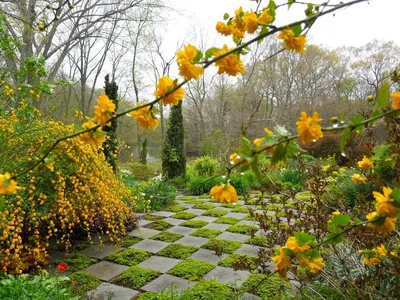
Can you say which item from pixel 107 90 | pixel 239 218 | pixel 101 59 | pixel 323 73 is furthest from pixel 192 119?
pixel 239 218

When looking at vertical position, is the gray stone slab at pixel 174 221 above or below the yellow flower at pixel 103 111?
below

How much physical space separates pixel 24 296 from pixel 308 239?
5.52 feet

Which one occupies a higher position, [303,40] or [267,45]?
[267,45]

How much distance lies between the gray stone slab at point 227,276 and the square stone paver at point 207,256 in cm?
16

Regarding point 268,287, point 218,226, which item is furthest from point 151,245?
point 268,287

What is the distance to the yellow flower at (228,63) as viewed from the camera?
561 millimetres

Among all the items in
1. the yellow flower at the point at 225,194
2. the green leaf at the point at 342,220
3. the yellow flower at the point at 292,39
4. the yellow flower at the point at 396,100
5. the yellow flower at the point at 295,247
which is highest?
the yellow flower at the point at 292,39

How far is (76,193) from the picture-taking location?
2.58 metres

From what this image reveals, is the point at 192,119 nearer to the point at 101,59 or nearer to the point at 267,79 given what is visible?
the point at 267,79

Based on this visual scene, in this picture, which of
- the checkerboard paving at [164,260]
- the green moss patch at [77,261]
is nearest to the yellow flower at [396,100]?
the checkerboard paving at [164,260]

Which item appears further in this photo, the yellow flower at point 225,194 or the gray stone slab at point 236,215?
the gray stone slab at point 236,215

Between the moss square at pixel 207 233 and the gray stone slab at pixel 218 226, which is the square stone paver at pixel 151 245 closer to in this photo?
the moss square at pixel 207 233

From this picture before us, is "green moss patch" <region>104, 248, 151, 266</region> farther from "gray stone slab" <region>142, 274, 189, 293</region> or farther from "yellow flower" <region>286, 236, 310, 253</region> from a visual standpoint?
"yellow flower" <region>286, 236, 310, 253</region>

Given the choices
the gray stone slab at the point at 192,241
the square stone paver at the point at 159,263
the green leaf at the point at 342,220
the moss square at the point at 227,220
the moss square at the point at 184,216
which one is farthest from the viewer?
the moss square at the point at 184,216
